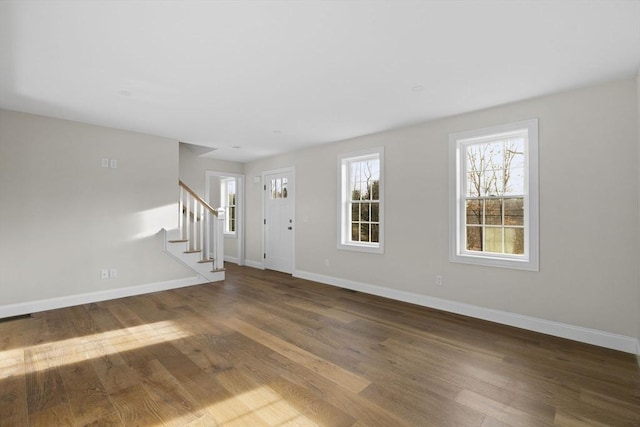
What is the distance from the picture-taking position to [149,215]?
4.92m

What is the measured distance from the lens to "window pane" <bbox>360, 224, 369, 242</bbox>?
5059 millimetres

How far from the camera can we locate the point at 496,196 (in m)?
3.68

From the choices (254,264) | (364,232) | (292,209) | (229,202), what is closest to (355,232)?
(364,232)

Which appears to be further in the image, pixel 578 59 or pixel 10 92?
pixel 10 92

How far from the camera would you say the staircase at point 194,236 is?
5.11 m

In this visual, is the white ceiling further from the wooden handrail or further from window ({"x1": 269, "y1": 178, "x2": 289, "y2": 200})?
window ({"x1": 269, "y1": 178, "x2": 289, "y2": 200})

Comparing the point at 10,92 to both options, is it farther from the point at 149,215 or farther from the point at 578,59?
the point at 578,59

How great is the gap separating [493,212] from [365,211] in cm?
193

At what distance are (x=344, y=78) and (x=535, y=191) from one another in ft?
7.90

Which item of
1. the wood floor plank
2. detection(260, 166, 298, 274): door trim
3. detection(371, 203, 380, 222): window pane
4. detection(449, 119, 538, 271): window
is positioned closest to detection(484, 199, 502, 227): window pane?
detection(449, 119, 538, 271): window

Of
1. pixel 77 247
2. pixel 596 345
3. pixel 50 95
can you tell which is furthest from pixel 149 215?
pixel 596 345

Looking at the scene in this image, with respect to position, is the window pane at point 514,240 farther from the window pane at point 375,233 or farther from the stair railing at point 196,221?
the stair railing at point 196,221

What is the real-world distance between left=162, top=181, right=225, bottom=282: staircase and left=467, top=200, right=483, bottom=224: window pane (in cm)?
410

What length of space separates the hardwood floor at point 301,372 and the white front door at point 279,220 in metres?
2.55
